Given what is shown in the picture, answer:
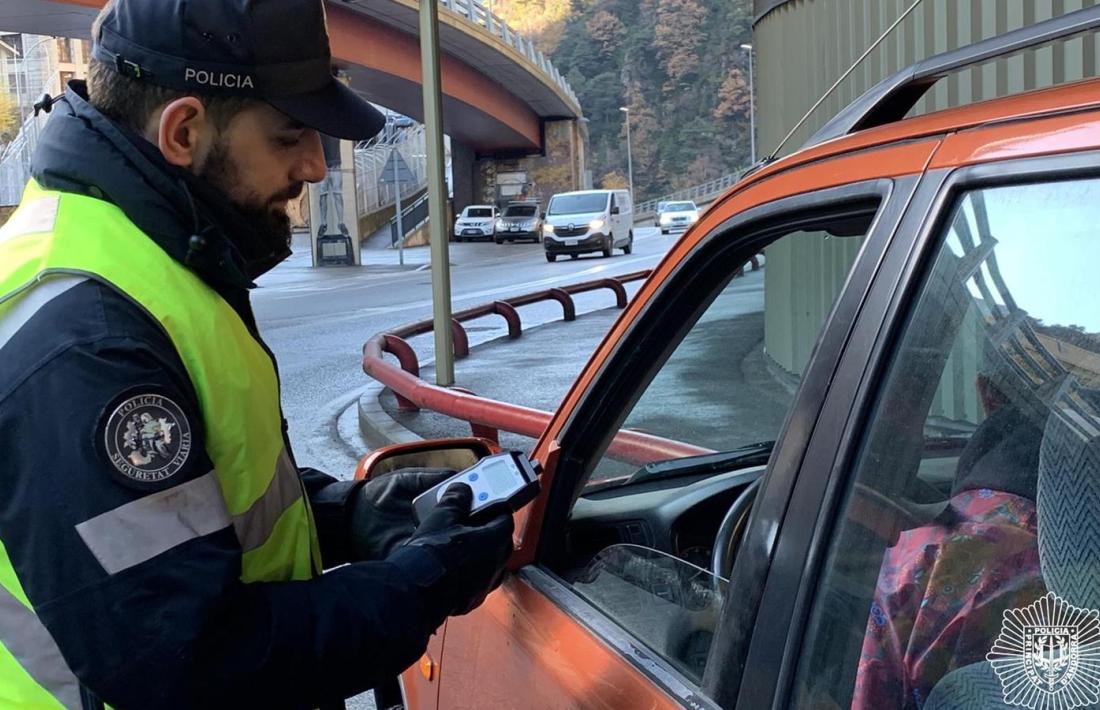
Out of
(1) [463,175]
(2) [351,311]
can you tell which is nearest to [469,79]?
(1) [463,175]

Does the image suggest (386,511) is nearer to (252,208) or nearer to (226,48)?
(252,208)

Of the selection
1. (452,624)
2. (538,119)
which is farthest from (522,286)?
(538,119)

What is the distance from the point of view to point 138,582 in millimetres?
1389

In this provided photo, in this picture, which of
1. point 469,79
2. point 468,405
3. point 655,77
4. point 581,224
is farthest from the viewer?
point 655,77

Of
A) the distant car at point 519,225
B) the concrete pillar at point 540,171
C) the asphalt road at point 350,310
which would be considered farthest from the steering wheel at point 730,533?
the concrete pillar at point 540,171

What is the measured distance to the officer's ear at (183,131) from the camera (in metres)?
1.73

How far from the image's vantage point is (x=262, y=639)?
1.50 metres

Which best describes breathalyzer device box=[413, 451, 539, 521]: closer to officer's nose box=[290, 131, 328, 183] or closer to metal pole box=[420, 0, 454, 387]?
officer's nose box=[290, 131, 328, 183]

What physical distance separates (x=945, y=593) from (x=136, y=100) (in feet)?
4.29

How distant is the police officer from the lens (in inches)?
54.9

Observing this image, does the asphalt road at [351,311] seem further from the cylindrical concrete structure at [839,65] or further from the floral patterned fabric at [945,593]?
the floral patterned fabric at [945,593]

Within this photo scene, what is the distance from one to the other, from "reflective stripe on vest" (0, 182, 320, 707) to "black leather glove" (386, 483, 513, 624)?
20 cm

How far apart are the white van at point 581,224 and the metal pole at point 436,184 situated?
24.0 metres

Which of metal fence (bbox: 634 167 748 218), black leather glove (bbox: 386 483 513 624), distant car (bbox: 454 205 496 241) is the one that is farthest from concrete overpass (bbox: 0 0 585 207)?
metal fence (bbox: 634 167 748 218)
